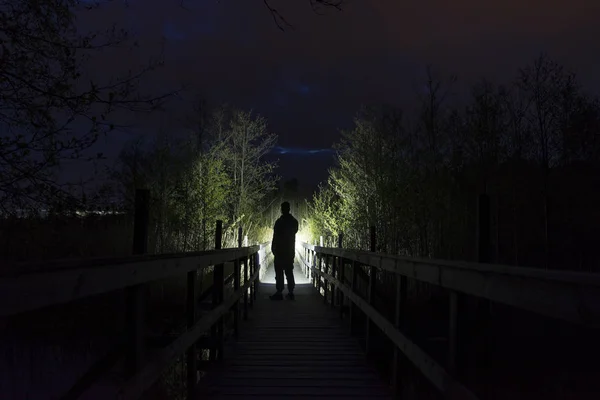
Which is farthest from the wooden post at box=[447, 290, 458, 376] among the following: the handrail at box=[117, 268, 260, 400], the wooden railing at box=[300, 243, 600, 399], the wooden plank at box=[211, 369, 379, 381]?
the wooden plank at box=[211, 369, 379, 381]

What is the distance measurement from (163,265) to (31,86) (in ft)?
6.52

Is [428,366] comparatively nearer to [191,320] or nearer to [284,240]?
[191,320]

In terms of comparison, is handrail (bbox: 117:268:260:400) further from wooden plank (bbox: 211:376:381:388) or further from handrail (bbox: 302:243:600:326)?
handrail (bbox: 302:243:600:326)

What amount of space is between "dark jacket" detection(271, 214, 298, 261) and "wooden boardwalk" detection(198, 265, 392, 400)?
2.27 m

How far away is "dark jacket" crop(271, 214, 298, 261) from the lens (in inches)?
423

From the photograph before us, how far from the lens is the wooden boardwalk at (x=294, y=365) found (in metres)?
4.40

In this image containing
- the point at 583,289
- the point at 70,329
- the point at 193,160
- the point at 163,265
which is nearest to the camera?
the point at 583,289

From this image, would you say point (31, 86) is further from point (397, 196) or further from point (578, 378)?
point (397, 196)

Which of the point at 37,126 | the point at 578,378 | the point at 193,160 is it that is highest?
the point at 193,160

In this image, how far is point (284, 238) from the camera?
1079cm

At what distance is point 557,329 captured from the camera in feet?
49.5

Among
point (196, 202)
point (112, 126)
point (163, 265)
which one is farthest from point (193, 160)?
point (163, 265)

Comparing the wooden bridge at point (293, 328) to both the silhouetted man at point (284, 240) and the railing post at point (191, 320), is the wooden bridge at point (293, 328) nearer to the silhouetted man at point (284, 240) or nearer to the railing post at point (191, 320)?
the railing post at point (191, 320)

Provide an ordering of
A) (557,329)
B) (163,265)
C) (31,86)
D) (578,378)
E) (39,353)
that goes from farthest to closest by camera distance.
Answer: (557,329), (39,353), (578,378), (31,86), (163,265)
